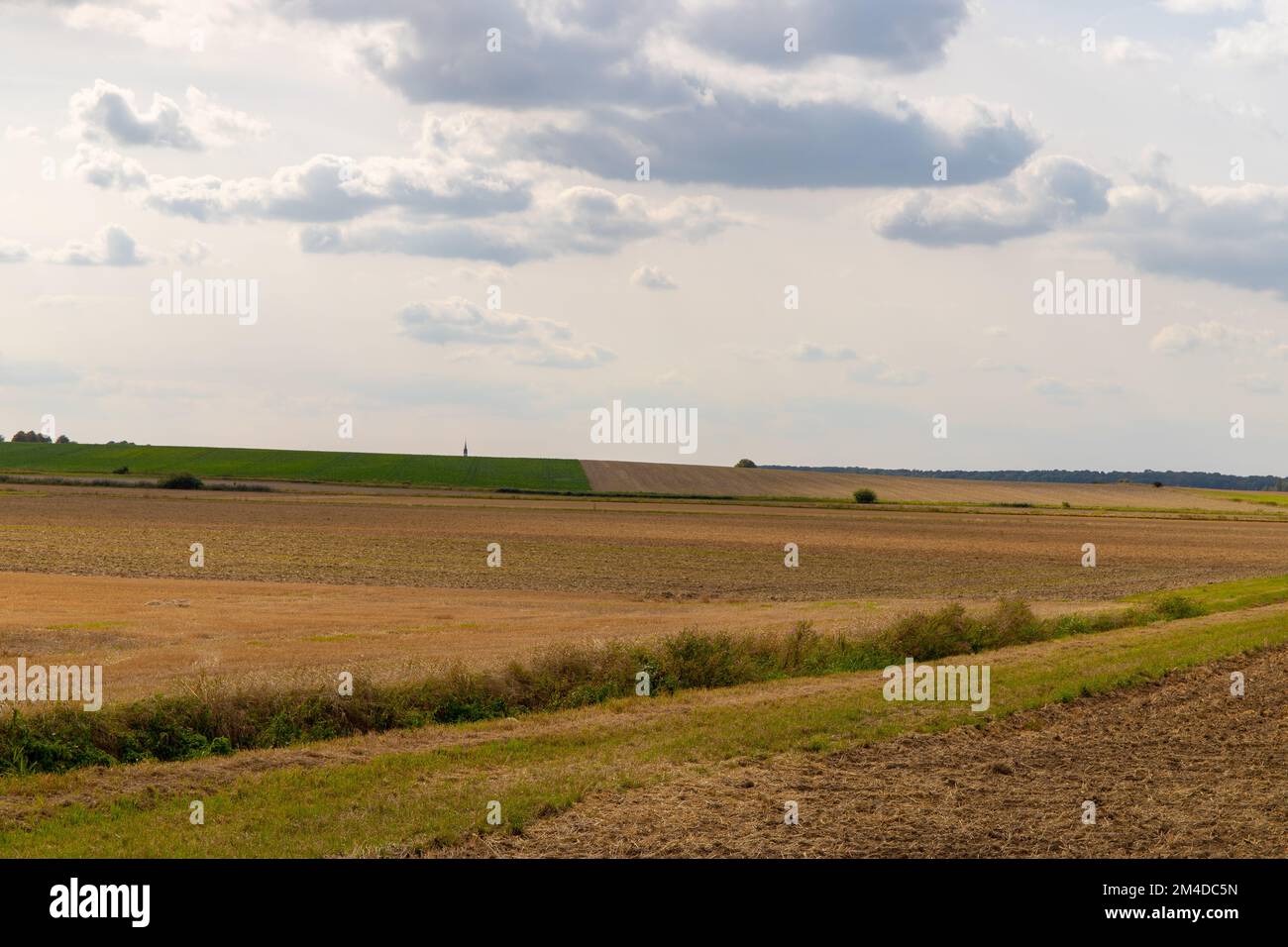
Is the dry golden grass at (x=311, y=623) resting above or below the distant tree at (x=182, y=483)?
below

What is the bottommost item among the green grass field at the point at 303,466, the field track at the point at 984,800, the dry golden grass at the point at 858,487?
the field track at the point at 984,800

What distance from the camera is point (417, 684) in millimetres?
18375

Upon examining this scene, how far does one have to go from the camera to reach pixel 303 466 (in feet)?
492

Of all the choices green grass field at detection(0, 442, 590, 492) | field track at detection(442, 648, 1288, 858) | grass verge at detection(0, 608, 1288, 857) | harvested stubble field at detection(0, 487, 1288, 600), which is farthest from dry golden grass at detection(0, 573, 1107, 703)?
green grass field at detection(0, 442, 590, 492)

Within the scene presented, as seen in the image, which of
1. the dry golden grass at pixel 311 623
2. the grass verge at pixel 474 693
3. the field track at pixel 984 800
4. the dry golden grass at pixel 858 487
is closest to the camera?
the field track at pixel 984 800

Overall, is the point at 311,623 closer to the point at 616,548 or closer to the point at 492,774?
the point at 492,774

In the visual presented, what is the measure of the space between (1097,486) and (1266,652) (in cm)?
15518

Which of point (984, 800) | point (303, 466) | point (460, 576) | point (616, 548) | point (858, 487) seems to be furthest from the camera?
point (303, 466)

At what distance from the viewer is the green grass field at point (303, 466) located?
139250 mm

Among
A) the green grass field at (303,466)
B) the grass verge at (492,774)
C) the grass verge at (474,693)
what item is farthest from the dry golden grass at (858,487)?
the grass verge at (492,774)

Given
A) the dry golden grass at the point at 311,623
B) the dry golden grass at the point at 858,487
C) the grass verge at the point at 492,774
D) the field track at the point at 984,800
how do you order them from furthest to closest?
the dry golden grass at the point at 858,487 → the dry golden grass at the point at 311,623 → the grass verge at the point at 492,774 → the field track at the point at 984,800

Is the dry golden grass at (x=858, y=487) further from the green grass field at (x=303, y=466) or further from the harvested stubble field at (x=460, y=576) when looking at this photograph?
the harvested stubble field at (x=460, y=576)

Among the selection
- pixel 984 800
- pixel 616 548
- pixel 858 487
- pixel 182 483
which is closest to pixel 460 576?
pixel 616 548
